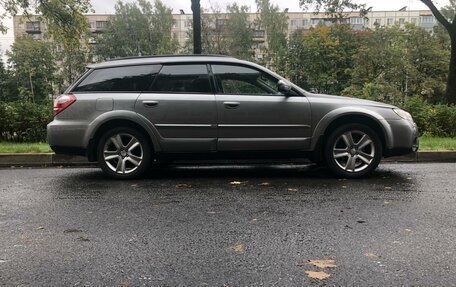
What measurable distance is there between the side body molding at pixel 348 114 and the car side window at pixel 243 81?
0.81 metres

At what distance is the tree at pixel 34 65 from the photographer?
60094 mm

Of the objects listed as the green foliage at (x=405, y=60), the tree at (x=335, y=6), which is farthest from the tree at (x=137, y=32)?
the tree at (x=335, y=6)

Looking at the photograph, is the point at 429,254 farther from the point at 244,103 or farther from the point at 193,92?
the point at 193,92

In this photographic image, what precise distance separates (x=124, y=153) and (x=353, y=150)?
3358 mm

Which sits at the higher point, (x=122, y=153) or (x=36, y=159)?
(x=122, y=153)

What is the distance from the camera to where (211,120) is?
632 cm

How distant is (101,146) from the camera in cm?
639

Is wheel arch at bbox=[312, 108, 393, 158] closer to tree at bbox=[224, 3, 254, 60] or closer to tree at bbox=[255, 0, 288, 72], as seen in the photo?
tree at bbox=[255, 0, 288, 72]

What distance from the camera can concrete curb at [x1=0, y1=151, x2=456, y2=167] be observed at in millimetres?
8148

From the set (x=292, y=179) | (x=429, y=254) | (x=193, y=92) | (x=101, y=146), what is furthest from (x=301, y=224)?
(x=101, y=146)

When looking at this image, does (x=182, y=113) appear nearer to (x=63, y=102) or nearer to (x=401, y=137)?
(x=63, y=102)

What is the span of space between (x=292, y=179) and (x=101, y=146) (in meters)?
2.84

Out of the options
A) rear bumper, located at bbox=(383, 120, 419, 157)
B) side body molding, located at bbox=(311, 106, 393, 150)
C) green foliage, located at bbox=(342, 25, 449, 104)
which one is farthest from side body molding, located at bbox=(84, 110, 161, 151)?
green foliage, located at bbox=(342, 25, 449, 104)

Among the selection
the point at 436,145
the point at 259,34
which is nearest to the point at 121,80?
the point at 436,145
